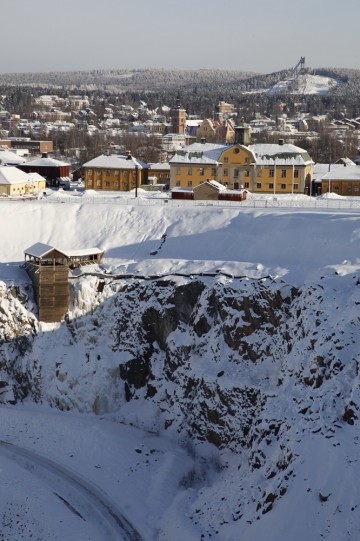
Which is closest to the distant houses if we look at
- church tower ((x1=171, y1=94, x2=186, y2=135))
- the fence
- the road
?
the fence

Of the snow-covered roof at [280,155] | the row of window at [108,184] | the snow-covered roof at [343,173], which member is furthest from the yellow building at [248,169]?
the row of window at [108,184]

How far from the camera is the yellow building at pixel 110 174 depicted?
6938 cm

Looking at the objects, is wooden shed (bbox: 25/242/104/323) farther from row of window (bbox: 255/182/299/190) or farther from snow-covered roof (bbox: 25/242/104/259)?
row of window (bbox: 255/182/299/190)

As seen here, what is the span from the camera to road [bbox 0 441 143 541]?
3152cm

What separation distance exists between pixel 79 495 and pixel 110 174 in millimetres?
40116

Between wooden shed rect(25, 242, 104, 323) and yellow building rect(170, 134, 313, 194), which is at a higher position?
yellow building rect(170, 134, 313, 194)

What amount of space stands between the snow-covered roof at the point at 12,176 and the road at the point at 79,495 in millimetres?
28129

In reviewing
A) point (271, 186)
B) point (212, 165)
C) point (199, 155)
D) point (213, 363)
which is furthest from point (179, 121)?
point (213, 363)

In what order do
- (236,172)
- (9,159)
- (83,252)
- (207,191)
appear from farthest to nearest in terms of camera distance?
(9,159), (236,172), (207,191), (83,252)

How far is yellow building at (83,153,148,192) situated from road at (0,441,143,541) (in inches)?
1389

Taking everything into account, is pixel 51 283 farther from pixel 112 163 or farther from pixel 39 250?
pixel 112 163

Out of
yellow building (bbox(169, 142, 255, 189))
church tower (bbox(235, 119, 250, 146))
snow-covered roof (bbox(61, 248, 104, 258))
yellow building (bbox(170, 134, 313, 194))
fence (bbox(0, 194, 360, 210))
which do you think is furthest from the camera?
church tower (bbox(235, 119, 250, 146))

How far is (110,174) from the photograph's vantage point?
6969 cm

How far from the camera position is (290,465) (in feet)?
98.9
